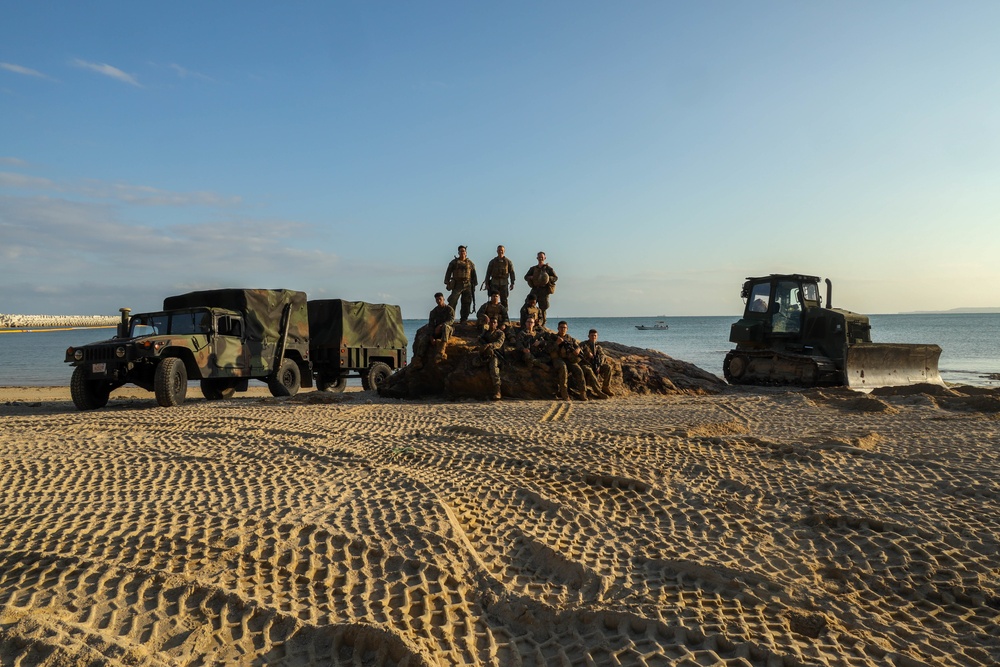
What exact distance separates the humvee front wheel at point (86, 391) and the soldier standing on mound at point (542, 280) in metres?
8.32

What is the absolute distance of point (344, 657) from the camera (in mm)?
2896

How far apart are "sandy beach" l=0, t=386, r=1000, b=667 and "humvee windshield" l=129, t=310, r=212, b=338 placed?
15.7ft

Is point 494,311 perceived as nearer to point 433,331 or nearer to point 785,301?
point 433,331

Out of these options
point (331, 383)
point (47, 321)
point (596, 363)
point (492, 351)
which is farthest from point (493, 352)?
point (47, 321)

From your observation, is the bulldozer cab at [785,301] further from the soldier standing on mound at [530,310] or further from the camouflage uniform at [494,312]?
the camouflage uniform at [494,312]

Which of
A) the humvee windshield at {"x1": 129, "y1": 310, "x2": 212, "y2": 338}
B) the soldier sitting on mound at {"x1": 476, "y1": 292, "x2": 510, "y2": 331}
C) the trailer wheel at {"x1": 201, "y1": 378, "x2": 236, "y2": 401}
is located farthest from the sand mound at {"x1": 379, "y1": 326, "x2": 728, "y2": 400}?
the humvee windshield at {"x1": 129, "y1": 310, "x2": 212, "y2": 338}

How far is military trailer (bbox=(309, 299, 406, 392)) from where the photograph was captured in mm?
15516

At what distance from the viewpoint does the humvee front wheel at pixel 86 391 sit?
11391 mm

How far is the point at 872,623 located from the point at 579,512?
80.9 inches

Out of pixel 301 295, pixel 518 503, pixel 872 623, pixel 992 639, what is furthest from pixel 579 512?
pixel 301 295

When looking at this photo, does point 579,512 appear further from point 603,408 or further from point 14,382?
point 14,382

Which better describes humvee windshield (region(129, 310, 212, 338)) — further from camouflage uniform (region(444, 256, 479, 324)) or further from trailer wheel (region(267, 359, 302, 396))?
camouflage uniform (region(444, 256, 479, 324))

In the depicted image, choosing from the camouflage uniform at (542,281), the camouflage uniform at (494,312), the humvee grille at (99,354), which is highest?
the camouflage uniform at (542,281)

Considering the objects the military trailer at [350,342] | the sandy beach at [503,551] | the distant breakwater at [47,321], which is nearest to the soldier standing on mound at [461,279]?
the military trailer at [350,342]
